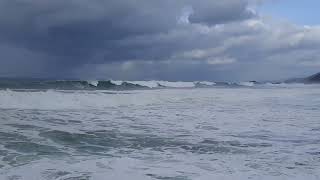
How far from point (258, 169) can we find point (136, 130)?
495cm

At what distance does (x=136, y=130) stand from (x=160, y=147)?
2.55m

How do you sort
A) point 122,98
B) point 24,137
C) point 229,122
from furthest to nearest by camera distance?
point 122,98 → point 229,122 → point 24,137

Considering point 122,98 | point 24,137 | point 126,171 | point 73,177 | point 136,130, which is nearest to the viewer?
point 73,177

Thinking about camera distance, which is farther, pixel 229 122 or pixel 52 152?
pixel 229 122

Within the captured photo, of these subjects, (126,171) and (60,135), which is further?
(60,135)

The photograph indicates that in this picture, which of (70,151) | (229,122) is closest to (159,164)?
(70,151)

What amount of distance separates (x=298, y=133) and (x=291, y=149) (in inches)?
87.2

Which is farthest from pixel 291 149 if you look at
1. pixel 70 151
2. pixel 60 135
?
pixel 60 135

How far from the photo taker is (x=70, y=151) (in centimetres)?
809

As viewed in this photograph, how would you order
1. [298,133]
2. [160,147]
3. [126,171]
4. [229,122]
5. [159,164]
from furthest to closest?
[229,122], [298,133], [160,147], [159,164], [126,171]

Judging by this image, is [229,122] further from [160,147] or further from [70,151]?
[70,151]

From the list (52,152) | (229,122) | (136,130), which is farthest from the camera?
(229,122)

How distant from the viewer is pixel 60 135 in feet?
33.0

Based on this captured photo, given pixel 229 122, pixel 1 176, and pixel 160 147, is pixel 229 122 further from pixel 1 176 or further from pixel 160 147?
pixel 1 176
